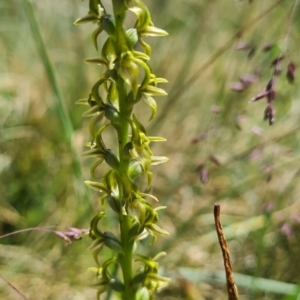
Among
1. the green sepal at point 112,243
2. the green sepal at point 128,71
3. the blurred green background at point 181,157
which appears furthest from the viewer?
the blurred green background at point 181,157

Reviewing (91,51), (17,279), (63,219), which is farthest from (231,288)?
(91,51)

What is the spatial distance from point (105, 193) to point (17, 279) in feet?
3.13

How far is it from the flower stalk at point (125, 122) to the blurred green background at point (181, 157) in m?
0.28

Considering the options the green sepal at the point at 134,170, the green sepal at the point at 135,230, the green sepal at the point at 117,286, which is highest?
the green sepal at the point at 134,170

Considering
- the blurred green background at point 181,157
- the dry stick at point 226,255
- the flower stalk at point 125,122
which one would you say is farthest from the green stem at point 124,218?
the blurred green background at point 181,157

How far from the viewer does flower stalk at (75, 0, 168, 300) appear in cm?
65

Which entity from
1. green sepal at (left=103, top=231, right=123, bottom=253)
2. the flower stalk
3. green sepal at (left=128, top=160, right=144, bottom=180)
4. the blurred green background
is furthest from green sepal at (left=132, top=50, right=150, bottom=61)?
the blurred green background

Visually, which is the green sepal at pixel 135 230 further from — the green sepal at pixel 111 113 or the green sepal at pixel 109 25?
the green sepal at pixel 109 25

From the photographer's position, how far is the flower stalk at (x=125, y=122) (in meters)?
0.65

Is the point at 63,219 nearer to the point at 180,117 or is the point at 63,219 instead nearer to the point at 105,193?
the point at 180,117

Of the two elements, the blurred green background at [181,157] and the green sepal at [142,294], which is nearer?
the green sepal at [142,294]

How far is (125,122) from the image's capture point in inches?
27.2

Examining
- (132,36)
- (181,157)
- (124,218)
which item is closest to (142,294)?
(124,218)

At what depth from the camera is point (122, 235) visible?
0.75 meters
